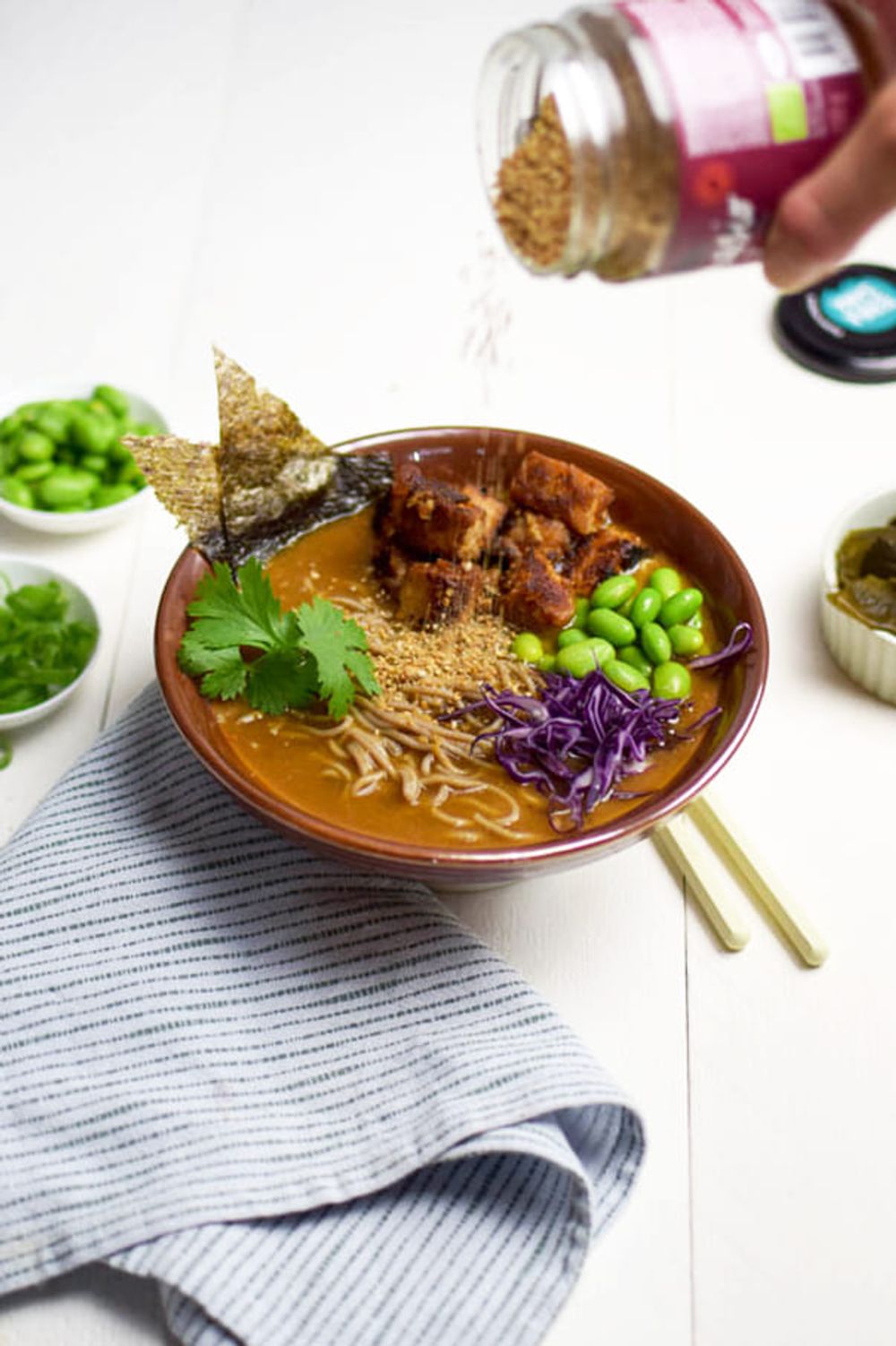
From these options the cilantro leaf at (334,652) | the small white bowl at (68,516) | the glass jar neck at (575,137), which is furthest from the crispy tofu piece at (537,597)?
the small white bowl at (68,516)

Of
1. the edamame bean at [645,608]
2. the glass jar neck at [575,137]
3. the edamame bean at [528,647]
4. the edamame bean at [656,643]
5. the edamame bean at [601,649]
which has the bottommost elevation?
the edamame bean at [528,647]

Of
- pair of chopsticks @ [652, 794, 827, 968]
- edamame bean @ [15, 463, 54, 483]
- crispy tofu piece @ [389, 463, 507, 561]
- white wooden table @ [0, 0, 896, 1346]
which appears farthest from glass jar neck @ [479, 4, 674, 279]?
edamame bean @ [15, 463, 54, 483]

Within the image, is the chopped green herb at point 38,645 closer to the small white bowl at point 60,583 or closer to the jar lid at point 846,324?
the small white bowl at point 60,583

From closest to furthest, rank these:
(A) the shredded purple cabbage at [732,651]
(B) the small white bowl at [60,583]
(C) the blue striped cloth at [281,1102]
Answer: (C) the blue striped cloth at [281,1102]
(A) the shredded purple cabbage at [732,651]
(B) the small white bowl at [60,583]

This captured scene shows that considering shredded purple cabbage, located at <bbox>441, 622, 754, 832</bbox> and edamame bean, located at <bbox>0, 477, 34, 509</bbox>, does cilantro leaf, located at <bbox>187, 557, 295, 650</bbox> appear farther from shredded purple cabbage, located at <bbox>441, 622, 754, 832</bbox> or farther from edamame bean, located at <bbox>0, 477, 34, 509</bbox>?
edamame bean, located at <bbox>0, 477, 34, 509</bbox>


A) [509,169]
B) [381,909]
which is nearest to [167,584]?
[381,909]

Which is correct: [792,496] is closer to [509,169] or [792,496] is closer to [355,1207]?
[509,169]

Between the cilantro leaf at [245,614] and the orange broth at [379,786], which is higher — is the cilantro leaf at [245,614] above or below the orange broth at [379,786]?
above
